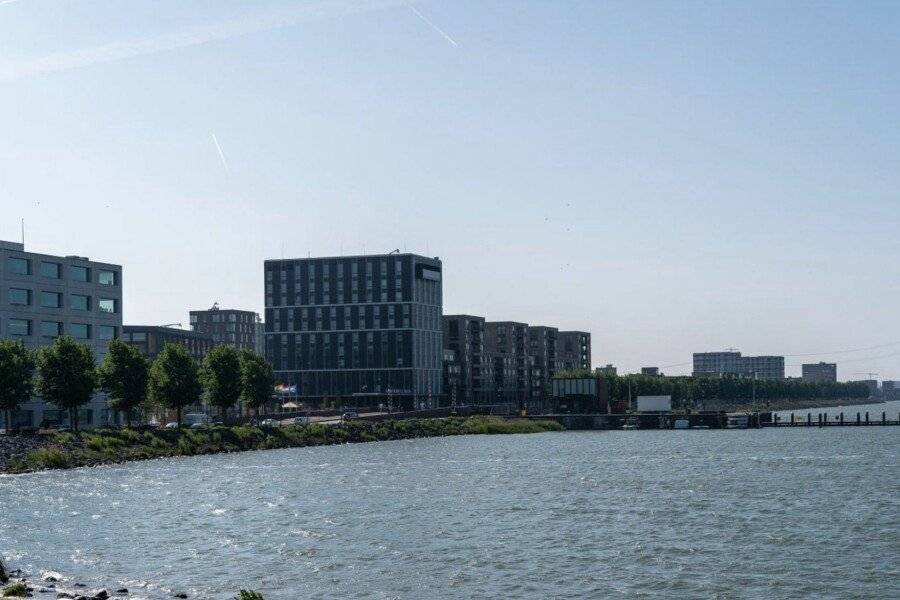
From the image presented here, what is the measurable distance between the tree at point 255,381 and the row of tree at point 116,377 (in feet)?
1.06

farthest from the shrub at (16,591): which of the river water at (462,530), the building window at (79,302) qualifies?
the building window at (79,302)

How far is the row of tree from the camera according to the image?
12719 cm

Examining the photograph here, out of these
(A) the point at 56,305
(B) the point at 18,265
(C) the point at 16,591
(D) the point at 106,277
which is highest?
(B) the point at 18,265

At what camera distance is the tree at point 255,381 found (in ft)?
563

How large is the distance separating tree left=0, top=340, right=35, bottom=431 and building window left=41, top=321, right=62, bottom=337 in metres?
25.7

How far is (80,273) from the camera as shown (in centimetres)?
16150

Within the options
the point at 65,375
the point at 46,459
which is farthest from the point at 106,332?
the point at 46,459

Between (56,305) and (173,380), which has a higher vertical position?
(56,305)

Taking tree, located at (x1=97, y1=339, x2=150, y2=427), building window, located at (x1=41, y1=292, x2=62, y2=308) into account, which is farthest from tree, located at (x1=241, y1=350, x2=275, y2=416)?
building window, located at (x1=41, y1=292, x2=62, y2=308)

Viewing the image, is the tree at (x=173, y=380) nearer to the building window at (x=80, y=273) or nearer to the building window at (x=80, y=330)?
the building window at (x=80, y=330)

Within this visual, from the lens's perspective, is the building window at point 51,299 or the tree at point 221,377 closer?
the building window at point 51,299

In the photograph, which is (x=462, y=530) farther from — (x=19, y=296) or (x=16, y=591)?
(x=19, y=296)

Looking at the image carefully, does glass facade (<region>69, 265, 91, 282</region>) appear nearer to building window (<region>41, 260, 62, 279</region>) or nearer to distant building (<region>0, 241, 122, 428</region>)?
distant building (<region>0, 241, 122, 428</region>)

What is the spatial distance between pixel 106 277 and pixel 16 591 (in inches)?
5113
